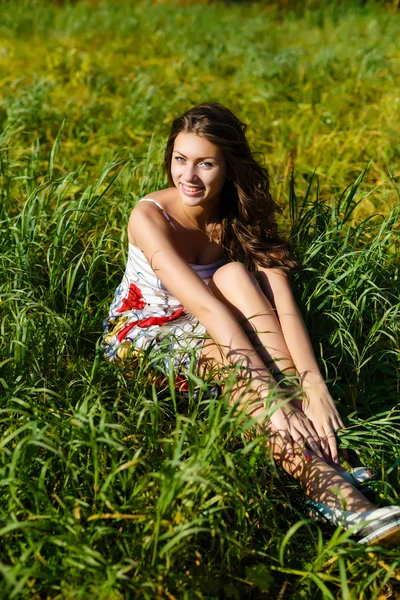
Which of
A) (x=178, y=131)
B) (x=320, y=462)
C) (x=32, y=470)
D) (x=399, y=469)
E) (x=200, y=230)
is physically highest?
(x=178, y=131)

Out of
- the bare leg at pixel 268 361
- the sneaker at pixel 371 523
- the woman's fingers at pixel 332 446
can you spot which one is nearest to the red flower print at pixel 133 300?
the bare leg at pixel 268 361

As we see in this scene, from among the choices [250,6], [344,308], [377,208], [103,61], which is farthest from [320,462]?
[250,6]

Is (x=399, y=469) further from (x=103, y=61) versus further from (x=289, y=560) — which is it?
Result: (x=103, y=61)

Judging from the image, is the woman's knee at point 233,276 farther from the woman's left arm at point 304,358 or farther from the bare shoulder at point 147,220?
the bare shoulder at point 147,220

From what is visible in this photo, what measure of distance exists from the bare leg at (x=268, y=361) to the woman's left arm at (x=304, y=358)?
4 cm

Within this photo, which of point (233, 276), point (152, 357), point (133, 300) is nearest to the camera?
point (152, 357)

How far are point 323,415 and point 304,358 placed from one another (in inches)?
8.7

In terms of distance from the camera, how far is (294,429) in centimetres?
222

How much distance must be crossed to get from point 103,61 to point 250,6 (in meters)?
4.40

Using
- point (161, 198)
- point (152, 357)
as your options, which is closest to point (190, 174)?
point (161, 198)

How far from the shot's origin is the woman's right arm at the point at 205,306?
224cm

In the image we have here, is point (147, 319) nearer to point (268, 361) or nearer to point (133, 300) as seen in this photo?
point (133, 300)

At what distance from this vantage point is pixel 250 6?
30.6 feet

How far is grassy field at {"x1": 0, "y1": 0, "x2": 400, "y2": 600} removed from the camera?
184 centimetres
